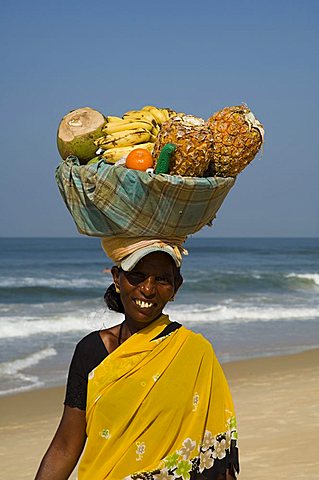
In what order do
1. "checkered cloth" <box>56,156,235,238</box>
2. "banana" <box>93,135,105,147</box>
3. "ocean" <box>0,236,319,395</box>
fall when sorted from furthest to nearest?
"ocean" <box>0,236,319,395</box> → "banana" <box>93,135,105,147</box> → "checkered cloth" <box>56,156,235,238</box>

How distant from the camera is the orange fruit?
2460 mm

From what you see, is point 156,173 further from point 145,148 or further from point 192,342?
point 192,342

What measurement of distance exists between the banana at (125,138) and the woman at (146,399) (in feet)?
1.23

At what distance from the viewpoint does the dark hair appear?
271cm

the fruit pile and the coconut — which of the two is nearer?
the fruit pile

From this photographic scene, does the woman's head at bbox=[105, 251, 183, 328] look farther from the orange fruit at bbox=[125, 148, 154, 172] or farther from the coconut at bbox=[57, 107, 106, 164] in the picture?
the coconut at bbox=[57, 107, 106, 164]

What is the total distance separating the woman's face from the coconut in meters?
0.43

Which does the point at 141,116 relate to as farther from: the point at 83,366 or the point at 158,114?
the point at 83,366

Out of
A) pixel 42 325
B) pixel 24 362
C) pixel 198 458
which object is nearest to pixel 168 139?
pixel 198 458

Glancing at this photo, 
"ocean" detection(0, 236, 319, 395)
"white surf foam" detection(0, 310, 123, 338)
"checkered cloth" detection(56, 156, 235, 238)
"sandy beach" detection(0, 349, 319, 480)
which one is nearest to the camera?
"checkered cloth" detection(56, 156, 235, 238)

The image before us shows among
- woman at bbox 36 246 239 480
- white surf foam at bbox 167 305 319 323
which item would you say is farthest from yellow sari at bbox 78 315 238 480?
white surf foam at bbox 167 305 319 323

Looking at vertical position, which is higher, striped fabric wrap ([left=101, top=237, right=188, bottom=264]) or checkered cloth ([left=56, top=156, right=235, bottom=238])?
checkered cloth ([left=56, top=156, right=235, bottom=238])

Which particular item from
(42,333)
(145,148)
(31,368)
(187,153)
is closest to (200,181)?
(187,153)

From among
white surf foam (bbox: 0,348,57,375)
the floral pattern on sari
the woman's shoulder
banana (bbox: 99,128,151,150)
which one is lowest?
white surf foam (bbox: 0,348,57,375)
